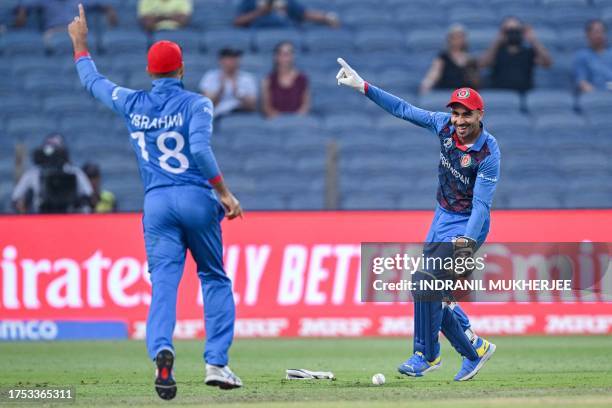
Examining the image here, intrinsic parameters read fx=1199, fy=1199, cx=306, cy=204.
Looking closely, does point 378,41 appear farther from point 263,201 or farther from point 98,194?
point 98,194

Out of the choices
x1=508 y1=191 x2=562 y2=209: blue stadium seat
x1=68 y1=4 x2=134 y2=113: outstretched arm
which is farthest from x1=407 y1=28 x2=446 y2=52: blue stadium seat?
x1=68 y1=4 x2=134 y2=113: outstretched arm

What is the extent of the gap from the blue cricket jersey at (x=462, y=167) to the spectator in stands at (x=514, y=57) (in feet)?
31.3

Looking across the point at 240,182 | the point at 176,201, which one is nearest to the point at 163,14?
the point at 240,182

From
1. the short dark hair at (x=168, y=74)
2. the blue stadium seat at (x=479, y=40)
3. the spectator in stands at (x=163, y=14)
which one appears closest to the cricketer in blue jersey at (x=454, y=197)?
the short dark hair at (x=168, y=74)

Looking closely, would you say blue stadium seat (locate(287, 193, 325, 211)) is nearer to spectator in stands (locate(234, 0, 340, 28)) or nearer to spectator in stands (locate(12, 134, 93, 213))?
spectator in stands (locate(12, 134, 93, 213))

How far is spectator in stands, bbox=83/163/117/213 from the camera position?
15648mm

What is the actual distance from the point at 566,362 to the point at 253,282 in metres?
4.29

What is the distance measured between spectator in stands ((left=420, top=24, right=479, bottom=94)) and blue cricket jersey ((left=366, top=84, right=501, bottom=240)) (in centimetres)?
899

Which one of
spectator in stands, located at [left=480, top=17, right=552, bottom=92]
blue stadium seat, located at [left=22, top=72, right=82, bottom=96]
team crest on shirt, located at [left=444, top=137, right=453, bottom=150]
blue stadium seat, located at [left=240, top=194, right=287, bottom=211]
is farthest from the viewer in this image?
blue stadium seat, located at [left=22, top=72, right=82, bottom=96]

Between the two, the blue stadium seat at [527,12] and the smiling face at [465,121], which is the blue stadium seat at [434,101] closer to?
the blue stadium seat at [527,12]

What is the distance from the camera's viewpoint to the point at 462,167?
8891mm

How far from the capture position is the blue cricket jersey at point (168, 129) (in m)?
7.95

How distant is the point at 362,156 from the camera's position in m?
17.4

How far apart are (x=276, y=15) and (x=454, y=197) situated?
11.1 m
